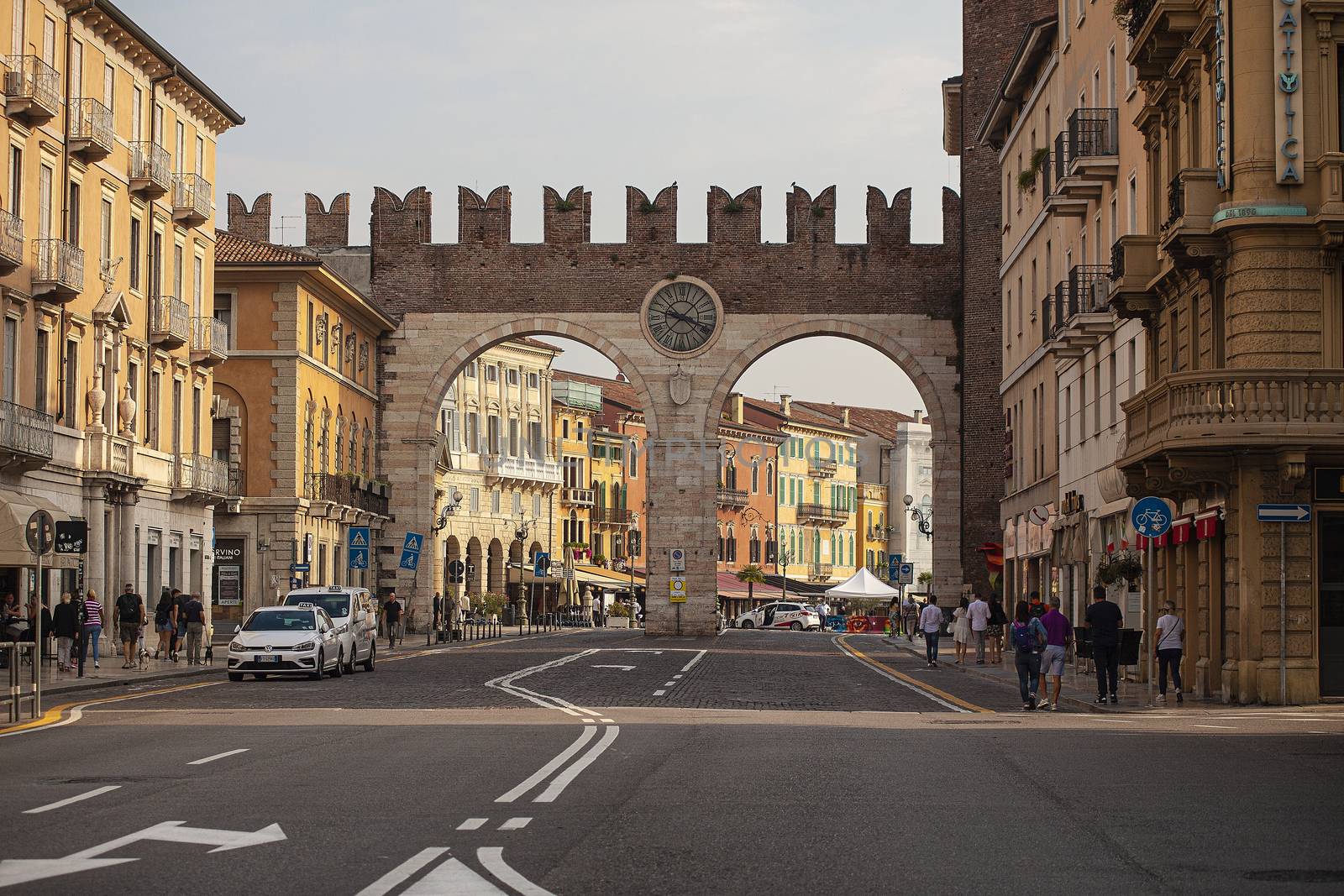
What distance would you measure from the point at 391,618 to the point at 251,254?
37.5 ft

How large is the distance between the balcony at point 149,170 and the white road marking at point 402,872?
3408 centimetres

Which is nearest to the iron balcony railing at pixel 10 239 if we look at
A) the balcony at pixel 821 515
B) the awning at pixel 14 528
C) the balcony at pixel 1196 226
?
the awning at pixel 14 528

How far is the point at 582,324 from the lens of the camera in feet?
206

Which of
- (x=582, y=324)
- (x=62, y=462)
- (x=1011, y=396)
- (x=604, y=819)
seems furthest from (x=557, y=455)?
(x=604, y=819)

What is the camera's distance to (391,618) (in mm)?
53781

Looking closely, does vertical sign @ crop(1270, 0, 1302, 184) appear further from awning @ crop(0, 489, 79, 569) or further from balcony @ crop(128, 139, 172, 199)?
balcony @ crop(128, 139, 172, 199)

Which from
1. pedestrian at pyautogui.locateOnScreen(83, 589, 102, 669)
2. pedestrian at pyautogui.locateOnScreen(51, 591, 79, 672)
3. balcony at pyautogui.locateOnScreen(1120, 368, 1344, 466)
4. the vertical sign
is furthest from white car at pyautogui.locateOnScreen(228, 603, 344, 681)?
the vertical sign

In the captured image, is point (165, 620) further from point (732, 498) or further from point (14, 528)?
point (732, 498)

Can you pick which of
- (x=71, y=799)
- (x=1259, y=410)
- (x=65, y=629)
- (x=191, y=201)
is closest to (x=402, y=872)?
(x=71, y=799)

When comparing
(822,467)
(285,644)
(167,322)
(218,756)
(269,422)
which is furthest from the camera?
(822,467)

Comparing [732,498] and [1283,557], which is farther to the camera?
[732,498]

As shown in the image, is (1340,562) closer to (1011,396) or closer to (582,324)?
(1011,396)

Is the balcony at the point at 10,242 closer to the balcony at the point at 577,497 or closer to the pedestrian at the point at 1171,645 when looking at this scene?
the pedestrian at the point at 1171,645

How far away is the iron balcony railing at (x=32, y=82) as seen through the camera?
35.6m
